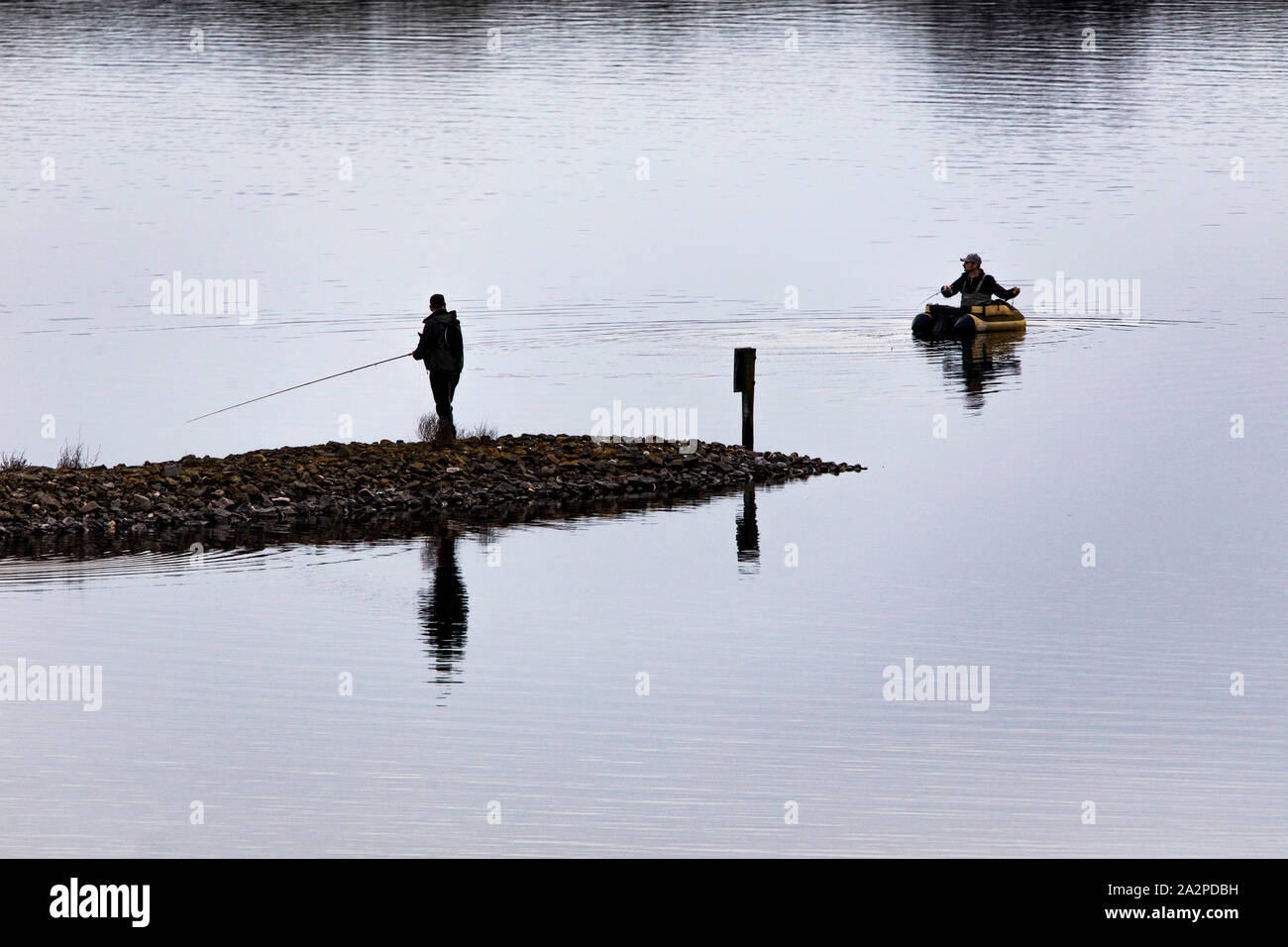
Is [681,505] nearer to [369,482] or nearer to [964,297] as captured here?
[369,482]

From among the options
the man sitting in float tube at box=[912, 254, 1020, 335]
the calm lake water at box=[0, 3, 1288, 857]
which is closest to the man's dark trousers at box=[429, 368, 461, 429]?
the calm lake water at box=[0, 3, 1288, 857]

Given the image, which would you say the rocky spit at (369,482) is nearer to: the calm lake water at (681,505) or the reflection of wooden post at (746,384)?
the reflection of wooden post at (746,384)

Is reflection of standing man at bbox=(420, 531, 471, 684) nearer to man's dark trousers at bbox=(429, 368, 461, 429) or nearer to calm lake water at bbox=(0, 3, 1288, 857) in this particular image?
calm lake water at bbox=(0, 3, 1288, 857)

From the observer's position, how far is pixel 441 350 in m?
30.2

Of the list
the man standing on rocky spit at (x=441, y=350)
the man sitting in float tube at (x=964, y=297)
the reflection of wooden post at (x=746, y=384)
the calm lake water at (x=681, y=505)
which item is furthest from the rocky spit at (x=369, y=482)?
the man sitting in float tube at (x=964, y=297)

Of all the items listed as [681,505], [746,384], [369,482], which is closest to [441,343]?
[369,482]

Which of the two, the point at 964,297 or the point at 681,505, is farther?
the point at 964,297

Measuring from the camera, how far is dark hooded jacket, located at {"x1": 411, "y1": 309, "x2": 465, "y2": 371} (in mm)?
30109

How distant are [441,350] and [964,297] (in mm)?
18070

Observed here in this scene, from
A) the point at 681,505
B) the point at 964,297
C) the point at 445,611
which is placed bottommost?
the point at 445,611

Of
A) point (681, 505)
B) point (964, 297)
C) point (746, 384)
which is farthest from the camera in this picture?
point (964, 297)

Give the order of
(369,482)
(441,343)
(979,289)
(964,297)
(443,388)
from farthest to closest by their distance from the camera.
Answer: (964,297), (979,289), (443,388), (441,343), (369,482)

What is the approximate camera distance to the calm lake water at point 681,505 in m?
17.2

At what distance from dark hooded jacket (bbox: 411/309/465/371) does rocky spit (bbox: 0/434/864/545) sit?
1.23m
